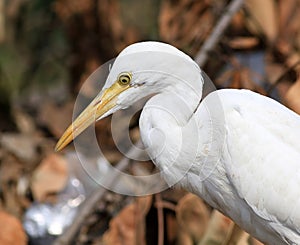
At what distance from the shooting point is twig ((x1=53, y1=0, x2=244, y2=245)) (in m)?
4.08

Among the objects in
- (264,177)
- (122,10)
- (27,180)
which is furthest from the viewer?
(122,10)

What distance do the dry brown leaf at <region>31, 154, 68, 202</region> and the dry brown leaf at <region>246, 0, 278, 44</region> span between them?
1366 mm

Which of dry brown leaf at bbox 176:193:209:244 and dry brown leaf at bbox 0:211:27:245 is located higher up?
dry brown leaf at bbox 176:193:209:244

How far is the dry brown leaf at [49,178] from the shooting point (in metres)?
4.79

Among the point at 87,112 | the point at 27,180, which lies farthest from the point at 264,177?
the point at 27,180

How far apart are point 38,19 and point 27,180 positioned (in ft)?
7.08

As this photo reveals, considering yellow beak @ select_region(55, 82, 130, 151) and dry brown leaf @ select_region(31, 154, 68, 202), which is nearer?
yellow beak @ select_region(55, 82, 130, 151)

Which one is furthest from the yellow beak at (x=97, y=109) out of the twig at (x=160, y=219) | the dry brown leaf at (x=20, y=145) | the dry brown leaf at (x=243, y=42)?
the dry brown leaf at (x=20, y=145)

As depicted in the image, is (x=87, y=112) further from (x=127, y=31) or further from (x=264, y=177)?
(x=127, y=31)

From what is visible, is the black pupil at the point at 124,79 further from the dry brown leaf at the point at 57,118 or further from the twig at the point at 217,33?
the dry brown leaf at the point at 57,118

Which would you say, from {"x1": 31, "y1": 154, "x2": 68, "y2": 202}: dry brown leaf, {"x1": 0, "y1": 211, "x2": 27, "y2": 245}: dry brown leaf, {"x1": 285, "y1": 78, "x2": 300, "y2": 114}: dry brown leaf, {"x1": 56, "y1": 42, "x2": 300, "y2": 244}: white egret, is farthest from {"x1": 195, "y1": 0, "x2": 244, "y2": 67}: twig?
{"x1": 56, "y1": 42, "x2": 300, "y2": 244}: white egret

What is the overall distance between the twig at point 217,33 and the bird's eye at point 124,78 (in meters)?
1.45

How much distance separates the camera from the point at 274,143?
115 inches

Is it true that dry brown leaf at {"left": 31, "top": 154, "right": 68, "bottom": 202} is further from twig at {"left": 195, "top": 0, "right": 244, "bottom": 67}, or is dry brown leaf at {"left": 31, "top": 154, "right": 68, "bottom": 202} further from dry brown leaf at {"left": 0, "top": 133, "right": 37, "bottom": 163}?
twig at {"left": 195, "top": 0, "right": 244, "bottom": 67}
